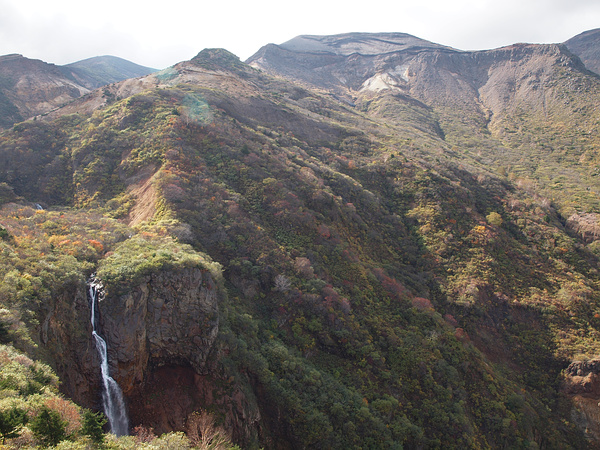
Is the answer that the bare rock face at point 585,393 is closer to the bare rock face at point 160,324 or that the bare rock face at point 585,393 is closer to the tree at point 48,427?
the bare rock face at point 160,324

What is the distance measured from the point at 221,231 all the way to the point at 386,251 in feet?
65.2

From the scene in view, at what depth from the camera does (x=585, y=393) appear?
31000 mm

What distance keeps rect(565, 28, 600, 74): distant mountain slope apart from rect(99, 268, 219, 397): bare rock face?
163009mm

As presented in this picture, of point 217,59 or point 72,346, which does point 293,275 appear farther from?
point 217,59

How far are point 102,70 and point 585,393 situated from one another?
183 m

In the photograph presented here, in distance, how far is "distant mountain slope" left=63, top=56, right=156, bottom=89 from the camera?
4729 inches

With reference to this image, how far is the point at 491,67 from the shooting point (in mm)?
122500

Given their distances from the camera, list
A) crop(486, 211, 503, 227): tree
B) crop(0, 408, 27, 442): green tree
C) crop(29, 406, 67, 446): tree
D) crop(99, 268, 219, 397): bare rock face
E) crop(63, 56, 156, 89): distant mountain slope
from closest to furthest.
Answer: crop(0, 408, 27, 442): green tree, crop(29, 406, 67, 446): tree, crop(99, 268, 219, 397): bare rock face, crop(486, 211, 503, 227): tree, crop(63, 56, 156, 89): distant mountain slope

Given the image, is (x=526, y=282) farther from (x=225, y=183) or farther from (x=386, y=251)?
(x=225, y=183)

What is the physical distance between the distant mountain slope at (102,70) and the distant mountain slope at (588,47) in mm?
174669

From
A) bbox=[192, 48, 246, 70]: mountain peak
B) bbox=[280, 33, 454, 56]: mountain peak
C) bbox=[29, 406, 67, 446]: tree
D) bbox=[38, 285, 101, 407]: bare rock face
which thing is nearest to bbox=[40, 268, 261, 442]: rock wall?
bbox=[38, 285, 101, 407]: bare rock face

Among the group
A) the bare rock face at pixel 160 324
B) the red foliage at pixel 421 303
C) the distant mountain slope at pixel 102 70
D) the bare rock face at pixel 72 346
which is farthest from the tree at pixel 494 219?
the distant mountain slope at pixel 102 70

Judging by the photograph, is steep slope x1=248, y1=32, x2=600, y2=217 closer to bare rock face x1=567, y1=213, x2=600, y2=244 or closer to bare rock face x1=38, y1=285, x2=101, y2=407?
bare rock face x1=567, y1=213, x2=600, y2=244

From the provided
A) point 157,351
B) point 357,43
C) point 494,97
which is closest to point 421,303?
point 157,351
